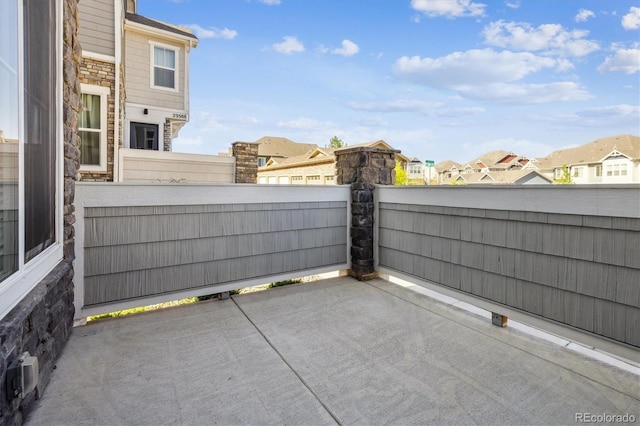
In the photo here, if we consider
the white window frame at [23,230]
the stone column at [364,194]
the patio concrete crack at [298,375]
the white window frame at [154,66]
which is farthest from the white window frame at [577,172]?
the white window frame at [23,230]

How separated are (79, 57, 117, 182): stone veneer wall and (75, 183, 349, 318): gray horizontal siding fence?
3.71m

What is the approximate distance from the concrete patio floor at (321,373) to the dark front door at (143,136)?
6.35m

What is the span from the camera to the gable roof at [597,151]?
63.2 feet

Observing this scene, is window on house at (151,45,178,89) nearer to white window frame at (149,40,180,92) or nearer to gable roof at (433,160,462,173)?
white window frame at (149,40,180,92)

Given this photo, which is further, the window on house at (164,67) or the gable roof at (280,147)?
the gable roof at (280,147)

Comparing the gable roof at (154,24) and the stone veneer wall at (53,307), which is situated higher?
the gable roof at (154,24)

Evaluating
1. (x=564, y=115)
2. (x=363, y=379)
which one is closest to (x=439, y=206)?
(x=363, y=379)

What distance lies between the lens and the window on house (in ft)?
27.7

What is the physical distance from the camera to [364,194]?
4.40 metres

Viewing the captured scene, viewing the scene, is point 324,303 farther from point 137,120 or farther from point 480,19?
point 480,19

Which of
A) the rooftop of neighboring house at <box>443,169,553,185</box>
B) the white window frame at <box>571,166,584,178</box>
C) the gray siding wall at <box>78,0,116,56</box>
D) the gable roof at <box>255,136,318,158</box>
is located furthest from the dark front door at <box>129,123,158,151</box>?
the white window frame at <box>571,166,584,178</box>

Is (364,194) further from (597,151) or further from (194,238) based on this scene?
(597,151)

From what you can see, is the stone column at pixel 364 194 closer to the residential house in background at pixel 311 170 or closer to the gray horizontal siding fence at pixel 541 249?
the gray horizontal siding fence at pixel 541 249
